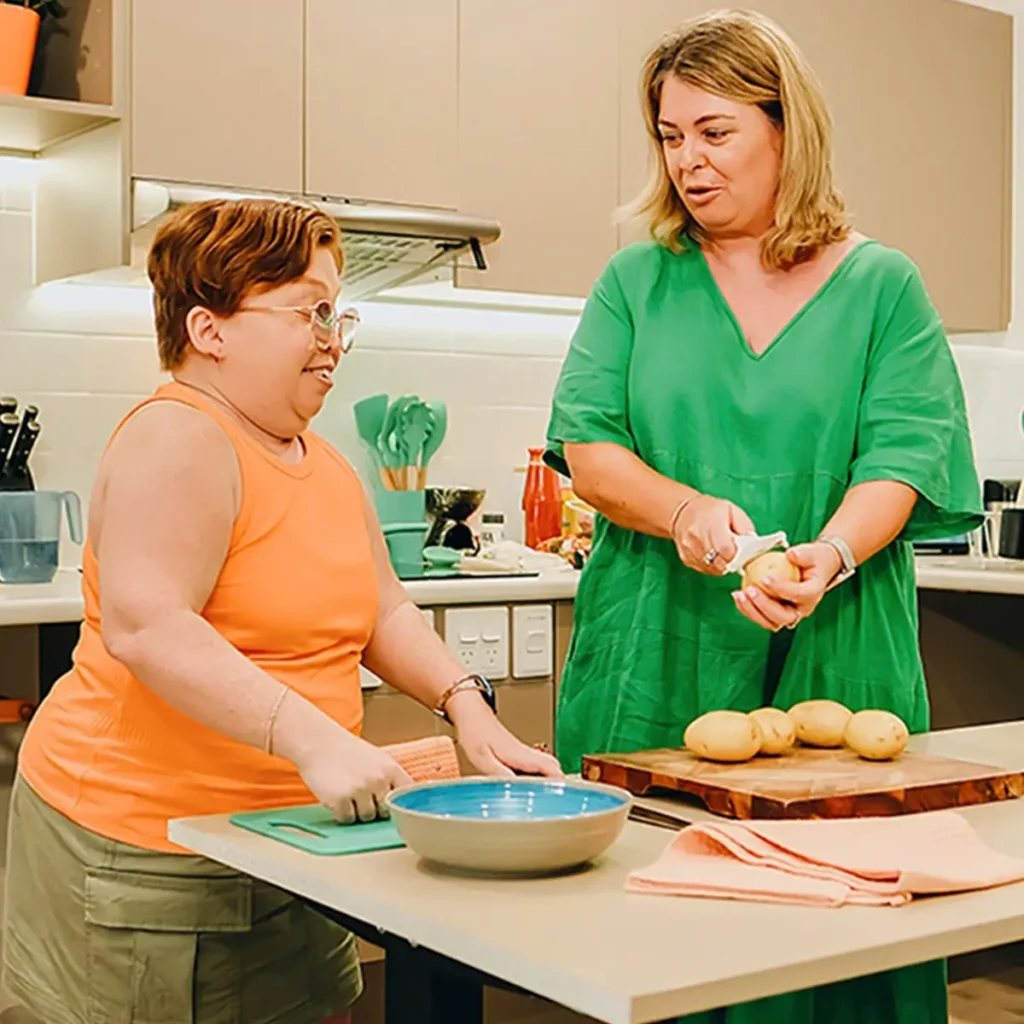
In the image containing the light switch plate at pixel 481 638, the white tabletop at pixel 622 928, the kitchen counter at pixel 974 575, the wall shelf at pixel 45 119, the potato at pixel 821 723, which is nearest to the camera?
the white tabletop at pixel 622 928

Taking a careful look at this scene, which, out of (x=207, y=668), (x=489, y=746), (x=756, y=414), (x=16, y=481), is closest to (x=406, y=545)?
(x=16, y=481)

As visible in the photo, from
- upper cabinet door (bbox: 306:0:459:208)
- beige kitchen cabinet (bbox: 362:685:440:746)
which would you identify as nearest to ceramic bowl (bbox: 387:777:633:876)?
beige kitchen cabinet (bbox: 362:685:440:746)

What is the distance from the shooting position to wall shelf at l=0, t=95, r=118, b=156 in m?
3.05

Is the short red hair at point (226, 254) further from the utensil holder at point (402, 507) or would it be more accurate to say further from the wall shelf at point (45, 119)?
the utensil holder at point (402, 507)

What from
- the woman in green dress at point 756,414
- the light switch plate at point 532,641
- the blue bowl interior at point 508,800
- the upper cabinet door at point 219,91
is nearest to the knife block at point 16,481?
the upper cabinet door at point 219,91

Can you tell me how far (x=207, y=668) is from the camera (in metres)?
1.45

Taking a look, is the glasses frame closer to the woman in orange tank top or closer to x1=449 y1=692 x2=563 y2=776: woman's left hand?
the woman in orange tank top

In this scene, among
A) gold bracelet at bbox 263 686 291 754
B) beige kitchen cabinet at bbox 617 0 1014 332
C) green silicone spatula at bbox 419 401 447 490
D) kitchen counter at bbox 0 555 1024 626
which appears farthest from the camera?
beige kitchen cabinet at bbox 617 0 1014 332

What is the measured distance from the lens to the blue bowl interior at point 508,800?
1.33m

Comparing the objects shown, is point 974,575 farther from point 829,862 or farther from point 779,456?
point 829,862

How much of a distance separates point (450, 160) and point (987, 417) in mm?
2003

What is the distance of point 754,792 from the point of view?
4.82 feet

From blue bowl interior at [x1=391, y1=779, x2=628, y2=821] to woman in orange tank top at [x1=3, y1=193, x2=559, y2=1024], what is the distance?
0.32 ft

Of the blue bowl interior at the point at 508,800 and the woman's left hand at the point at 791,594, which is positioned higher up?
the woman's left hand at the point at 791,594
